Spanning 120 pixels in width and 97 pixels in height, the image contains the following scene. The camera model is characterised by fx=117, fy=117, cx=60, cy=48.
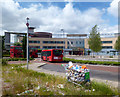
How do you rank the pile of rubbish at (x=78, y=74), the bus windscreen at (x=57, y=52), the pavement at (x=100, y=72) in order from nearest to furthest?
the pile of rubbish at (x=78, y=74) < the pavement at (x=100, y=72) < the bus windscreen at (x=57, y=52)

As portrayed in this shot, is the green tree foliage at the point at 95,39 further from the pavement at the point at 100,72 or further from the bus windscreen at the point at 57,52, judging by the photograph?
the pavement at the point at 100,72

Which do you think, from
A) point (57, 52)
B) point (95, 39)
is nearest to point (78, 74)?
point (57, 52)

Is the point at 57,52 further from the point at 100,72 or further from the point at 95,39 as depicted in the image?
the point at 95,39

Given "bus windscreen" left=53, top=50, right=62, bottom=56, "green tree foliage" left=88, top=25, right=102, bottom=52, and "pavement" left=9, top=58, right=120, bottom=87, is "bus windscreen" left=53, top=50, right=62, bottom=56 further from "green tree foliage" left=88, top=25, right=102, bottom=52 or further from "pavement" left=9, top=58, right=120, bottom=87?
"green tree foliage" left=88, top=25, right=102, bottom=52

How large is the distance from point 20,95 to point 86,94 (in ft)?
8.58

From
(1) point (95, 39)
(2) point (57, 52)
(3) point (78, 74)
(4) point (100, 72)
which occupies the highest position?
(1) point (95, 39)

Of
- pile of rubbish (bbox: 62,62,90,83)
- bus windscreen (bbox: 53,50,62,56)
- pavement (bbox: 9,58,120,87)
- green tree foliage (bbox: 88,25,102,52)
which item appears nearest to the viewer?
pile of rubbish (bbox: 62,62,90,83)

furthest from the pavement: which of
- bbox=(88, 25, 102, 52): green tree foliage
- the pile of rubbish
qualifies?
bbox=(88, 25, 102, 52): green tree foliage

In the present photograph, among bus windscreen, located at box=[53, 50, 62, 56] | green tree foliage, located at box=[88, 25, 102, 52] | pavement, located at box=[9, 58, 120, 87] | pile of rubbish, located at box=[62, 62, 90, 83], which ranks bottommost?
pavement, located at box=[9, 58, 120, 87]

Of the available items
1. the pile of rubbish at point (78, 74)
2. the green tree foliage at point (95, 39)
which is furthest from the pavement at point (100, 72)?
the green tree foliage at point (95, 39)

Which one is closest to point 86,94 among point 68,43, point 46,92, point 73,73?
point 73,73

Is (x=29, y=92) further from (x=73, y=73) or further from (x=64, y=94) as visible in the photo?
(x=73, y=73)

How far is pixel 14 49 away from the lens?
32969 mm

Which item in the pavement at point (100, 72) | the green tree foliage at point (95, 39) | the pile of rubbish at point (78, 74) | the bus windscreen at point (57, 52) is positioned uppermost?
the green tree foliage at point (95, 39)
